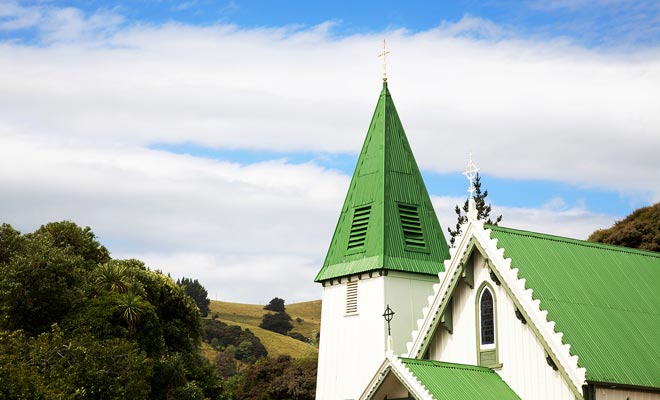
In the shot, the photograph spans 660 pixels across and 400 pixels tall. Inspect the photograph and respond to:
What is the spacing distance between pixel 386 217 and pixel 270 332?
11538 centimetres

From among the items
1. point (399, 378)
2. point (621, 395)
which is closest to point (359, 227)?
point (399, 378)

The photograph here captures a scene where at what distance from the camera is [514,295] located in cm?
3089

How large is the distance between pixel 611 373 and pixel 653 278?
673 centimetres

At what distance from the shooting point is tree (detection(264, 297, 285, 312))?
180238 millimetres

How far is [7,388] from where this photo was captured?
40812 millimetres

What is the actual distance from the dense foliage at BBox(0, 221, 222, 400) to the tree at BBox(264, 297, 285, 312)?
393ft

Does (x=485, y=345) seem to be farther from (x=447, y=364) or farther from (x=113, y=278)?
(x=113, y=278)

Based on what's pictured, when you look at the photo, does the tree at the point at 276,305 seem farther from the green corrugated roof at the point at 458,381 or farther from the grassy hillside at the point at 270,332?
the green corrugated roof at the point at 458,381

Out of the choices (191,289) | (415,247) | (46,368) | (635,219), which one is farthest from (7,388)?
(191,289)

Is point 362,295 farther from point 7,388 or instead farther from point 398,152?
point 7,388

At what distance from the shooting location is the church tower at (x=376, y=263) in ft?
153

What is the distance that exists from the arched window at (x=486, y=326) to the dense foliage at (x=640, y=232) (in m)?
28.8

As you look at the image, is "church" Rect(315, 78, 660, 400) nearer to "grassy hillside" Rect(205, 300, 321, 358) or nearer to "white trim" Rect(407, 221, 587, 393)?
"white trim" Rect(407, 221, 587, 393)

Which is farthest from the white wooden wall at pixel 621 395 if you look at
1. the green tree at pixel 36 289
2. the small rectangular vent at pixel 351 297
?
the green tree at pixel 36 289
